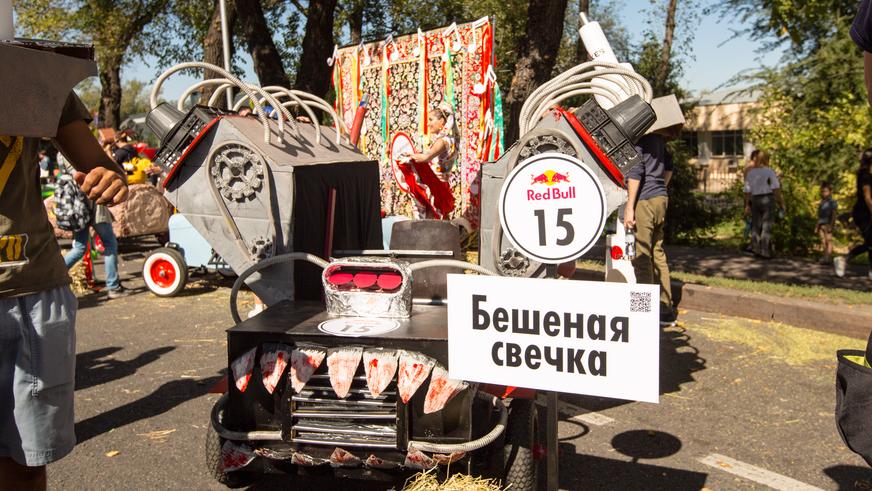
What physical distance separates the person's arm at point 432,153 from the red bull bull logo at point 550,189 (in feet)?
15.0

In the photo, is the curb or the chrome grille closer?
the chrome grille

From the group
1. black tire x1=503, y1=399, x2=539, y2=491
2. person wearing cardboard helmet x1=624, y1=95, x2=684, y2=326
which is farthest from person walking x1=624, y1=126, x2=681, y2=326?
A: black tire x1=503, y1=399, x2=539, y2=491

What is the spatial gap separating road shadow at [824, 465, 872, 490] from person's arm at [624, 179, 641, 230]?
2.80 metres

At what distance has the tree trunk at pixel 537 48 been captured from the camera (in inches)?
389

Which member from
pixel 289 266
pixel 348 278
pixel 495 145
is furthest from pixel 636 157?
pixel 495 145

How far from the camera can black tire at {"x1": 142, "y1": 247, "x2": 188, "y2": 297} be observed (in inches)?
346

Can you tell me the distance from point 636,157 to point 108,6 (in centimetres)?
2304

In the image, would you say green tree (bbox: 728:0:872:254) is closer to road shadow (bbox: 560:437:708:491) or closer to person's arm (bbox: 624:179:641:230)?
person's arm (bbox: 624:179:641:230)

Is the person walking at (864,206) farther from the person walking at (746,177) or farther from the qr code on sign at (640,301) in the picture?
the qr code on sign at (640,301)

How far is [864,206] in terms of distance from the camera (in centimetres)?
981

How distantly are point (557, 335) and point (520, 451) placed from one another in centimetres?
75

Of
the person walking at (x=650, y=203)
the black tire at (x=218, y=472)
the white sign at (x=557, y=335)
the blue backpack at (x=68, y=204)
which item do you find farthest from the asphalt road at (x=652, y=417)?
the blue backpack at (x=68, y=204)

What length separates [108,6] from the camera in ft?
74.2

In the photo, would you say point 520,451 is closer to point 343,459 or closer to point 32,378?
point 343,459
